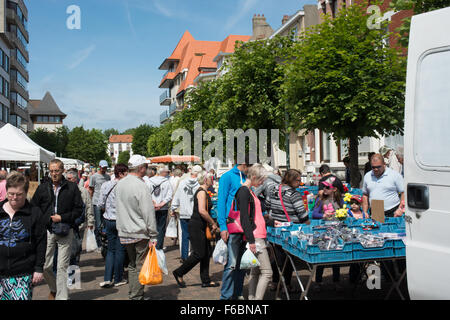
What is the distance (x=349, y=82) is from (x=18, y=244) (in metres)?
10.0

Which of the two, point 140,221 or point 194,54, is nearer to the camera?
point 140,221

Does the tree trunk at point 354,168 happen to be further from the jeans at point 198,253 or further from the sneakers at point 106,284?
the sneakers at point 106,284

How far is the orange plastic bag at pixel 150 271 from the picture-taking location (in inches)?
237

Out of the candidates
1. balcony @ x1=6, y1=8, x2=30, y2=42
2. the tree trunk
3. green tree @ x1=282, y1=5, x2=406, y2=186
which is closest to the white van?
green tree @ x1=282, y1=5, x2=406, y2=186

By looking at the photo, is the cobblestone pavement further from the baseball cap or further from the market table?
the baseball cap

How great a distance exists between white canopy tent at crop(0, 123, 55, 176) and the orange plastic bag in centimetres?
937

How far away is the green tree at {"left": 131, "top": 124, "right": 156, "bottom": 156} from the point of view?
10488cm

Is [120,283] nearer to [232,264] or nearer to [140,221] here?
[140,221]

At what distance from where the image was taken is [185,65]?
74.9 m

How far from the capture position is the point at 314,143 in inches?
1130

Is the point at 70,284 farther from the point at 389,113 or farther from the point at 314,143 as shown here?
the point at 314,143

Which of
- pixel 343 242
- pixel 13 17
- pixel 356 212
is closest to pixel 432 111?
pixel 343 242
